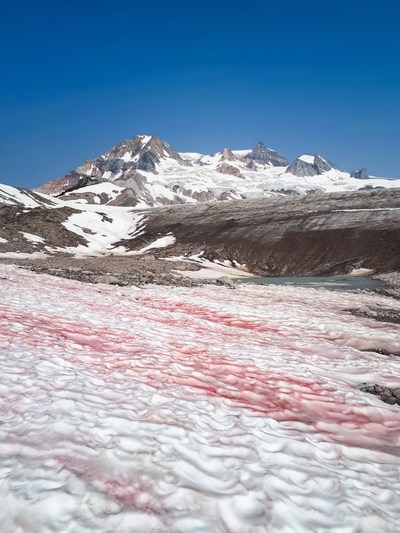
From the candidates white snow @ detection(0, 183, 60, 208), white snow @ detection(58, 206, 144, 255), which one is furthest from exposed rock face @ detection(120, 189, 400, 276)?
white snow @ detection(0, 183, 60, 208)

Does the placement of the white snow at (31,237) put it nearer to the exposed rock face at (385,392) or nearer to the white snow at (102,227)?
the white snow at (102,227)

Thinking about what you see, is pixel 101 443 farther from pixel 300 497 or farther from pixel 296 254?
pixel 296 254

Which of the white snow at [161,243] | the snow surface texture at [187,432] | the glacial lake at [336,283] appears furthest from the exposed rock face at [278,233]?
the snow surface texture at [187,432]

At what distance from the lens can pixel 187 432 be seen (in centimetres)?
617

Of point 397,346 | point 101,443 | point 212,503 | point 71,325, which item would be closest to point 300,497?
point 212,503

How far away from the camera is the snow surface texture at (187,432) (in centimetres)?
432

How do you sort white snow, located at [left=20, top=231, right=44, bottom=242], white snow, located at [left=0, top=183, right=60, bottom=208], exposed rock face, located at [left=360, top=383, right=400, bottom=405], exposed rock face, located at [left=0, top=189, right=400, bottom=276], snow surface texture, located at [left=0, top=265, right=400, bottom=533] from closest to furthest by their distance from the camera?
1. snow surface texture, located at [left=0, top=265, right=400, bottom=533]
2. exposed rock face, located at [left=360, top=383, right=400, bottom=405]
3. exposed rock face, located at [left=0, top=189, right=400, bottom=276]
4. white snow, located at [left=20, top=231, right=44, bottom=242]
5. white snow, located at [left=0, top=183, right=60, bottom=208]

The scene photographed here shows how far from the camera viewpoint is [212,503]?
4.51 metres

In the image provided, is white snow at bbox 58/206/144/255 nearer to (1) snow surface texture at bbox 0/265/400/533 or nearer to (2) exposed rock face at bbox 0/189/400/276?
(2) exposed rock face at bbox 0/189/400/276

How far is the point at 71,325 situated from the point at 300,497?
9.80 meters

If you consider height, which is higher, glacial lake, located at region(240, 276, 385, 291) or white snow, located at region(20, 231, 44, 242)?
white snow, located at region(20, 231, 44, 242)

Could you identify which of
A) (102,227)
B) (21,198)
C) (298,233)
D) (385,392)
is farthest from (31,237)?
(385,392)

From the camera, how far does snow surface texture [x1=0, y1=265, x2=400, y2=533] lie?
14.2 ft

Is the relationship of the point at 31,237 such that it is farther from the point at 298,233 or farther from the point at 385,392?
the point at 385,392
